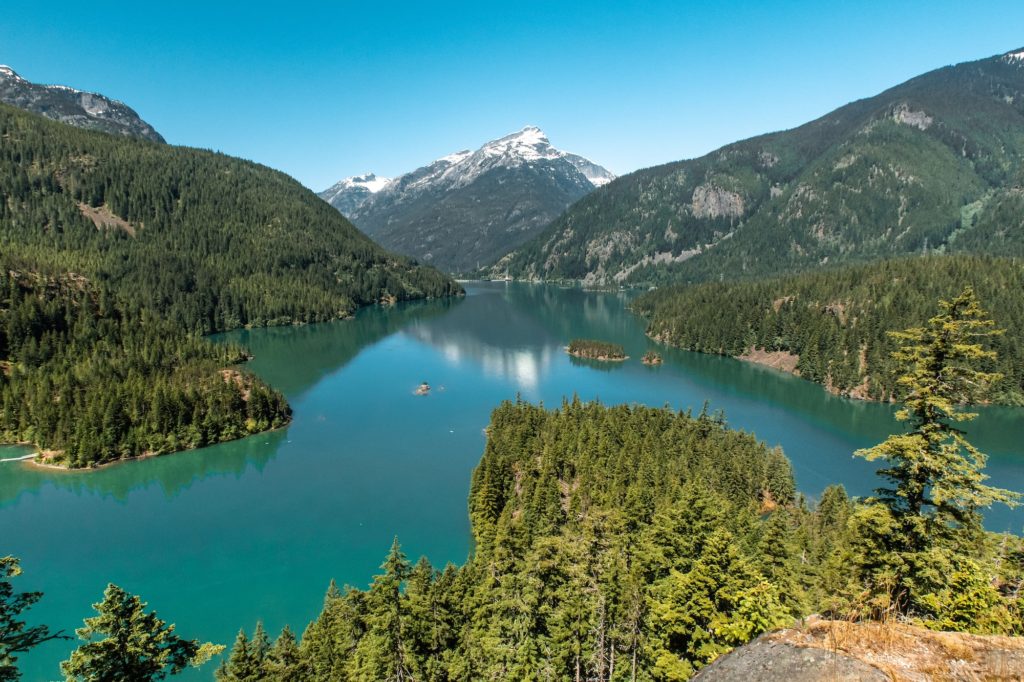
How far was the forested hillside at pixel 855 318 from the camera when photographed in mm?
123375

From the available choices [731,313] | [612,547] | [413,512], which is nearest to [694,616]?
[612,547]

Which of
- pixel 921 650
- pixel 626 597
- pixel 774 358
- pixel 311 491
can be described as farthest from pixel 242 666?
pixel 774 358

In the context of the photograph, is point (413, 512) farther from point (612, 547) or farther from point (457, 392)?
point (457, 392)

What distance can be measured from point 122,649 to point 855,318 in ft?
553

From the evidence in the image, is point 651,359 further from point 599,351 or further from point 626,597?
point 626,597

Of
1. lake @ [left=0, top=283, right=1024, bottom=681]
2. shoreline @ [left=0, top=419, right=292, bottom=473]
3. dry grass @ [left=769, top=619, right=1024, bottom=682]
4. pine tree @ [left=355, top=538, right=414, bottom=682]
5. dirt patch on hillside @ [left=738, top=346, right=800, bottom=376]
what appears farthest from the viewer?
dirt patch on hillside @ [left=738, top=346, right=800, bottom=376]

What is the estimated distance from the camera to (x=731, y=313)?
180000 mm

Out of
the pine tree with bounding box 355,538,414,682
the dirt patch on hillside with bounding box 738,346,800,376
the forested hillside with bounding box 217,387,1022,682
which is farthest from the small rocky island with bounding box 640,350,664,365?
the pine tree with bounding box 355,538,414,682

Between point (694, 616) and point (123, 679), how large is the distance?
2313 centimetres

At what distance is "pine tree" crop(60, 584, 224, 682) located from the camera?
59.1ft

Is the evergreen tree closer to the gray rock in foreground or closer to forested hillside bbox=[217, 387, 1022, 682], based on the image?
forested hillside bbox=[217, 387, 1022, 682]

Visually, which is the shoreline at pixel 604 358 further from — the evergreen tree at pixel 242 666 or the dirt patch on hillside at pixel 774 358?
the evergreen tree at pixel 242 666

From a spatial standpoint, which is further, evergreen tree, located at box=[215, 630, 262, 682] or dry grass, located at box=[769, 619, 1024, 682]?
evergreen tree, located at box=[215, 630, 262, 682]

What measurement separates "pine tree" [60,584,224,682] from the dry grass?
19.9 m
